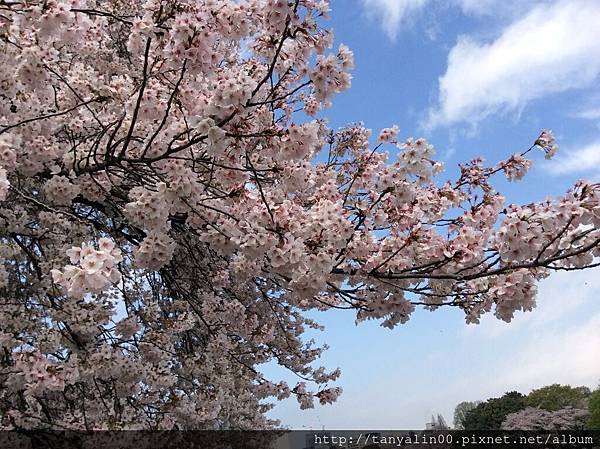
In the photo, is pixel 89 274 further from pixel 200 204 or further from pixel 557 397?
pixel 557 397

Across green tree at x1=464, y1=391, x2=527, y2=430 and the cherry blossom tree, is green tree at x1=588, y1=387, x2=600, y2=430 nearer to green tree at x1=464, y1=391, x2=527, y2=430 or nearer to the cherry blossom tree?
green tree at x1=464, y1=391, x2=527, y2=430

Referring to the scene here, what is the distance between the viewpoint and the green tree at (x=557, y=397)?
134 feet

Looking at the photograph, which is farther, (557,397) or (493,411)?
(557,397)

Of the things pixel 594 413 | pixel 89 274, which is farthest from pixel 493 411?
pixel 89 274

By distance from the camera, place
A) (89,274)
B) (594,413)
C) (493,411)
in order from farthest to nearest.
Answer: (493,411)
(594,413)
(89,274)

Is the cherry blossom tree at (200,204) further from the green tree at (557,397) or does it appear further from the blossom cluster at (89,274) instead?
the green tree at (557,397)

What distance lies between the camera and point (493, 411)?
3528cm

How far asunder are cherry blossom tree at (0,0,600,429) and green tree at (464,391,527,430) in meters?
31.5

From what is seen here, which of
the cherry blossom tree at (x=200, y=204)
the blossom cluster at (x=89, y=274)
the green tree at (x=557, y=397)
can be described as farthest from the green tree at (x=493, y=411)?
the blossom cluster at (x=89, y=274)

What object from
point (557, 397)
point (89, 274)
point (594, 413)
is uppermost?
point (557, 397)

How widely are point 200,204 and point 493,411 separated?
35178 mm

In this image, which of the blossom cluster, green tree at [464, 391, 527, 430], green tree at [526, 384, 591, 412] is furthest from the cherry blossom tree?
green tree at [526, 384, 591, 412]

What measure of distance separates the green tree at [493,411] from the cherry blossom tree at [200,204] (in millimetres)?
31456

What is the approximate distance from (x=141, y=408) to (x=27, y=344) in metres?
1.72
